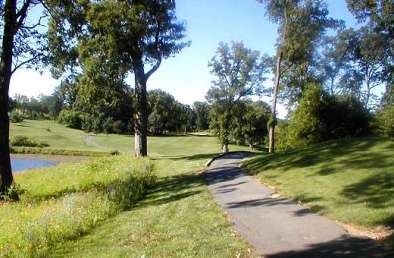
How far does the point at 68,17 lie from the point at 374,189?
620 inches

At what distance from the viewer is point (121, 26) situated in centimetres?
2842

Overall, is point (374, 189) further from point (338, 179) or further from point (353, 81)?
point (353, 81)

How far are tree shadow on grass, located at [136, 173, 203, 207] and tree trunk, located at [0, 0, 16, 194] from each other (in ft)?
19.9

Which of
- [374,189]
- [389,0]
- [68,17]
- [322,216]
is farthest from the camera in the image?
[389,0]

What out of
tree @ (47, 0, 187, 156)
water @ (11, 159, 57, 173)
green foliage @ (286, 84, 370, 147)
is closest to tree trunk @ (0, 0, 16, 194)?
tree @ (47, 0, 187, 156)

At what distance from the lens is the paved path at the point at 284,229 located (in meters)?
7.83

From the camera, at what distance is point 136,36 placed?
94.5 feet

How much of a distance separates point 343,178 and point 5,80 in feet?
43.7

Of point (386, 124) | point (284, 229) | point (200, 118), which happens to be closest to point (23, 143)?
point (386, 124)

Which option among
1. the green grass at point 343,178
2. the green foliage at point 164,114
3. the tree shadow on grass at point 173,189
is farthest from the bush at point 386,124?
the green foliage at point 164,114

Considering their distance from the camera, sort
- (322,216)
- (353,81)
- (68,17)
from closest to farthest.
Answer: (322,216) → (68,17) → (353,81)

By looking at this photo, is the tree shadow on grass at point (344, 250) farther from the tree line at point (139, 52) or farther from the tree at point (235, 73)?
the tree at point (235, 73)

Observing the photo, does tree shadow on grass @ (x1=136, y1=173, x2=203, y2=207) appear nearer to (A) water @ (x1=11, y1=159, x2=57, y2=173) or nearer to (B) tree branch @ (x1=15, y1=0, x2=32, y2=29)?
(B) tree branch @ (x1=15, y1=0, x2=32, y2=29)

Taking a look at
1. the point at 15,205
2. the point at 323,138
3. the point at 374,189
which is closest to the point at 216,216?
the point at 374,189
